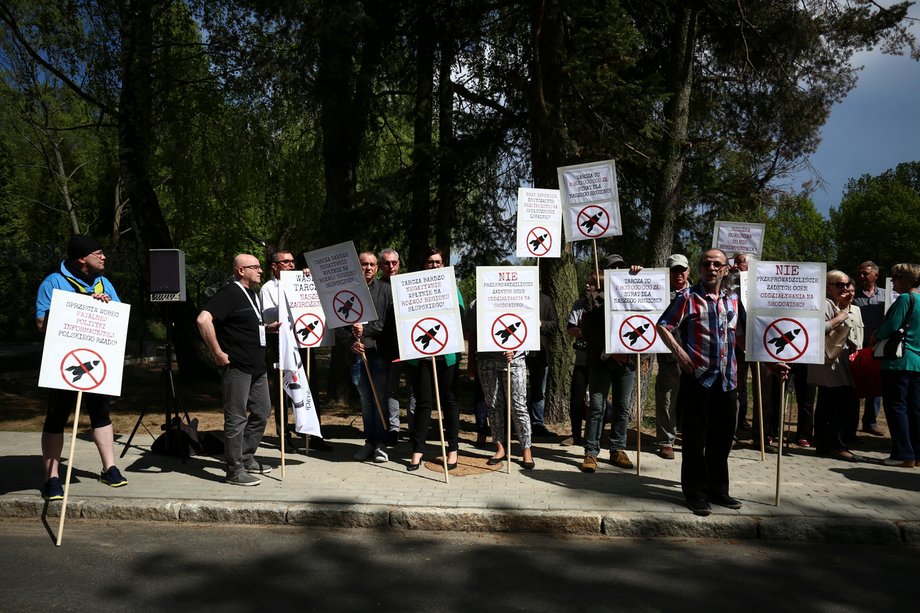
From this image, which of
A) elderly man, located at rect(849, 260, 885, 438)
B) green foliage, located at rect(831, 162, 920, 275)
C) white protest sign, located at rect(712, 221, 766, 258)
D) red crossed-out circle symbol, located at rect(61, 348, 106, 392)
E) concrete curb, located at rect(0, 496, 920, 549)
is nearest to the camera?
concrete curb, located at rect(0, 496, 920, 549)

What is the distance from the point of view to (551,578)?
15.0 feet

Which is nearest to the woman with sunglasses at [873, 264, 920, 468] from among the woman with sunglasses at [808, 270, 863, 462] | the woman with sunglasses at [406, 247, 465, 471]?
the woman with sunglasses at [808, 270, 863, 462]

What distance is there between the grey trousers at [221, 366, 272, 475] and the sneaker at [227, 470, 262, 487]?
3 centimetres

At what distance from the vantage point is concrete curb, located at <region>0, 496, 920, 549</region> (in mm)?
5410

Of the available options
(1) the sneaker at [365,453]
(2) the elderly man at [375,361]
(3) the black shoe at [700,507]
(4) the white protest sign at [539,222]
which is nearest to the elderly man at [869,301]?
(4) the white protest sign at [539,222]

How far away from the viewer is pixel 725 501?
5828mm

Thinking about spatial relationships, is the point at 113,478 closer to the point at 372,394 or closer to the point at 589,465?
the point at 372,394

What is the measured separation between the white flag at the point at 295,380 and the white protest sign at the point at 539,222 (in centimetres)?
281

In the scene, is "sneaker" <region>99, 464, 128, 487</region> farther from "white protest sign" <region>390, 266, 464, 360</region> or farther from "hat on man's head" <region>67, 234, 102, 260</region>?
"white protest sign" <region>390, 266, 464, 360</region>

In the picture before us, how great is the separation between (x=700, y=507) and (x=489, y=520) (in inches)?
67.5

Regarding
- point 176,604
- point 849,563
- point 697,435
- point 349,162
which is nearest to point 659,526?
point 697,435

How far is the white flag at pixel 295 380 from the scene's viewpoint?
281 inches

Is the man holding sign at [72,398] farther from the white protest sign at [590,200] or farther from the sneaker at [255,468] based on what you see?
the white protest sign at [590,200]

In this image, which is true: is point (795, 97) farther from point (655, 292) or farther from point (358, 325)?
point (358, 325)
